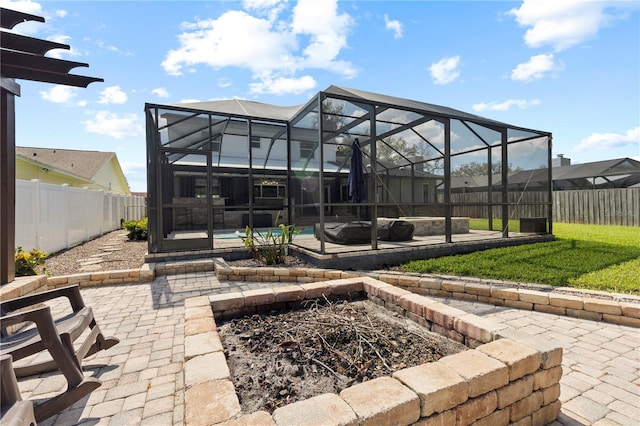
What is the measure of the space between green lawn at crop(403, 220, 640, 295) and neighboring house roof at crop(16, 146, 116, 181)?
2061cm

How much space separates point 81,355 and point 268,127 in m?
6.42

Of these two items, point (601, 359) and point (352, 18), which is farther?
point (352, 18)

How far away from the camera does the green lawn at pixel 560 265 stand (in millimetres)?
3822

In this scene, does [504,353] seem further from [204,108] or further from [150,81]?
[150,81]

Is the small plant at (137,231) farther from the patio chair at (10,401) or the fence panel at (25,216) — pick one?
the patio chair at (10,401)

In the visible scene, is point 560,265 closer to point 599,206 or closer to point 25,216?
point 25,216

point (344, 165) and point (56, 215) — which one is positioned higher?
point (344, 165)

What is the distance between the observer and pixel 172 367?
227 cm

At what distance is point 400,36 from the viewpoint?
20.4ft

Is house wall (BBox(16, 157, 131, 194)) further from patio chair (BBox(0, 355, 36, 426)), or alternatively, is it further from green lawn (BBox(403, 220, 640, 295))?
green lawn (BBox(403, 220, 640, 295))

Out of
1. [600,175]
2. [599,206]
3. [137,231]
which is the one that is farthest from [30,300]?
[600,175]

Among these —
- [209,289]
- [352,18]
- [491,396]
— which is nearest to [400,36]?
[352,18]

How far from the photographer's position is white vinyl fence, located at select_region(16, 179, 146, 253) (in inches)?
223

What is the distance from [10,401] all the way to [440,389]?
6.34 ft
